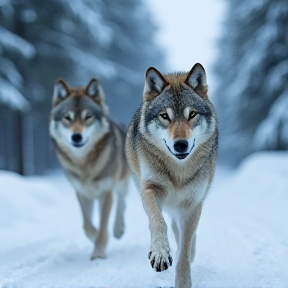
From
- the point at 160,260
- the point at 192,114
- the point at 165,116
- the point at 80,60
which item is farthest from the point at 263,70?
the point at 160,260

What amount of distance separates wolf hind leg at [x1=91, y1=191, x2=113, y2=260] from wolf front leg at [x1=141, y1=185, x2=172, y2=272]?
197 cm

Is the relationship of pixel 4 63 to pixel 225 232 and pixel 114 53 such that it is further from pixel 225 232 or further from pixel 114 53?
pixel 114 53

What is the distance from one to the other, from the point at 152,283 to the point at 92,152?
2750 mm

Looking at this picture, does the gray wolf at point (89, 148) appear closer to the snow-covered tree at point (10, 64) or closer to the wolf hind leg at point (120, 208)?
the wolf hind leg at point (120, 208)

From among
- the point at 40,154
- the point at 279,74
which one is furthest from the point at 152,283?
the point at 40,154

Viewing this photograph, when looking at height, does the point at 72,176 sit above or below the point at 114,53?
below

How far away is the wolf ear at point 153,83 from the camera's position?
3.95 meters

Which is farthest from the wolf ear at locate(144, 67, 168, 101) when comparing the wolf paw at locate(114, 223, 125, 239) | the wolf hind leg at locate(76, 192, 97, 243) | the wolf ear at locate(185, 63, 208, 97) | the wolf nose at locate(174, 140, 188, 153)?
the wolf paw at locate(114, 223, 125, 239)

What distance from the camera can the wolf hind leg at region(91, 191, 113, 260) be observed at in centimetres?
545

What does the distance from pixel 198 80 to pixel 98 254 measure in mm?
2758

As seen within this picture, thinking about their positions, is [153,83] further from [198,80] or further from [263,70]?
[263,70]

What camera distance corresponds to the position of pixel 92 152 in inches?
241

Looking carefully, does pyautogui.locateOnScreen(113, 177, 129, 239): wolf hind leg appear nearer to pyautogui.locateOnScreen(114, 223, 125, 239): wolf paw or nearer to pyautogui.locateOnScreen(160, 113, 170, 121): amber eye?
pyautogui.locateOnScreen(114, 223, 125, 239): wolf paw

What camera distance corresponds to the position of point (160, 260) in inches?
121
